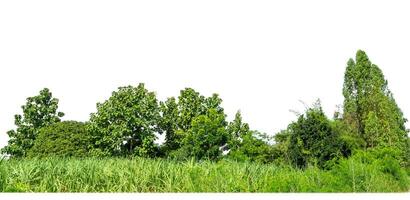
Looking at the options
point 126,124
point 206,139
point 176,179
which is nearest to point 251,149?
point 206,139

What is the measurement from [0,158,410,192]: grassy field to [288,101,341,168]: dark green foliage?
3877 mm

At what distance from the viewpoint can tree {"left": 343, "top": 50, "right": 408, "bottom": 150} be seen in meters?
19.8

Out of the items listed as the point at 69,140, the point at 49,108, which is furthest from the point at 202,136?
the point at 49,108

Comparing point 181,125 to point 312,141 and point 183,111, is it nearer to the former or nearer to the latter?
point 183,111

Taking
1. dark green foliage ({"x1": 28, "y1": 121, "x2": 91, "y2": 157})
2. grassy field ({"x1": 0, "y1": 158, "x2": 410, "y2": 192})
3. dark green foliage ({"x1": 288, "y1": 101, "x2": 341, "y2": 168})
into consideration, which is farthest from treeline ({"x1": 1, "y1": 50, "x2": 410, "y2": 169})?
grassy field ({"x1": 0, "y1": 158, "x2": 410, "y2": 192})

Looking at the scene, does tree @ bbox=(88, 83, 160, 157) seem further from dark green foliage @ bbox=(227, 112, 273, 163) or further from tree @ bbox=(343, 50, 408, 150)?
tree @ bbox=(343, 50, 408, 150)

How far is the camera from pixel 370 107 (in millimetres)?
20922

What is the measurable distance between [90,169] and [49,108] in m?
17.7

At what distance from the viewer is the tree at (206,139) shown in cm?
1598

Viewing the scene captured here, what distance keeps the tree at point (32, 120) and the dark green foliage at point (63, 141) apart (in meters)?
4.54

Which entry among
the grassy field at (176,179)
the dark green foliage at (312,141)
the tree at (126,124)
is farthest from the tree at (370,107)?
the grassy field at (176,179)

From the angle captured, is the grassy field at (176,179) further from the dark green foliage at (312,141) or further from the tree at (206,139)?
the tree at (206,139)

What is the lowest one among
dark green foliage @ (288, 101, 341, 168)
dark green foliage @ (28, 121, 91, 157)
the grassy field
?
the grassy field

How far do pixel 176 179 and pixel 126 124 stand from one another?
42.4 ft
